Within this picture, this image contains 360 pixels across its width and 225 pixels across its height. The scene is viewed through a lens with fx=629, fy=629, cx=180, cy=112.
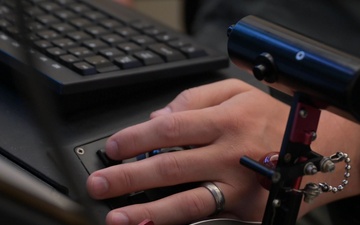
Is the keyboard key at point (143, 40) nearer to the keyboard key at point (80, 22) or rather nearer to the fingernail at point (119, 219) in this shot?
the keyboard key at point (80, 22)

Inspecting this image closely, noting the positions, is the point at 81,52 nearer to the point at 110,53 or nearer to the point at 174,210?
the point at 110,53

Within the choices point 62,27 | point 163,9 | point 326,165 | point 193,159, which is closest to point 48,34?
point 62,27

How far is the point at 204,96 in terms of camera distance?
552 millimetres

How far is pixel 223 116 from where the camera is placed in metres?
0.51

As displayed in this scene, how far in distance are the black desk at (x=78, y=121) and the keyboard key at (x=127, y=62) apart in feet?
0.08

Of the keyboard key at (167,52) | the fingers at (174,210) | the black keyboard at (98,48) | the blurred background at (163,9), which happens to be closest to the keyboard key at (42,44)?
the black keyboard at (98,48)

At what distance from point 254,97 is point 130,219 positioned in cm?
18

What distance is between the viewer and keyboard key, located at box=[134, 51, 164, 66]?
590mm

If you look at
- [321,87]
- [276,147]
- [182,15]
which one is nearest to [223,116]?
[276,147]

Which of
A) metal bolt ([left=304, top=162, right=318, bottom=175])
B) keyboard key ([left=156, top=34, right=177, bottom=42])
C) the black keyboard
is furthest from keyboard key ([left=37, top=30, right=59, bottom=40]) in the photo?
metal bolt ([left=304, top=162, right=318, bottom=175])

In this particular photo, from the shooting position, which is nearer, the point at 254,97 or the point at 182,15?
the point at 254,97

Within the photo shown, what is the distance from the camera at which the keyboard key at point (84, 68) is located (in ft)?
1.78

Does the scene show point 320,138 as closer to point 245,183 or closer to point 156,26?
point 245,183

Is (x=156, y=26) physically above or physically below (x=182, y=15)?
below
